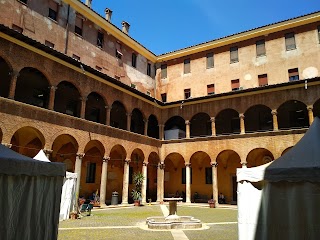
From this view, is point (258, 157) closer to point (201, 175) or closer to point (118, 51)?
point (201, 175)

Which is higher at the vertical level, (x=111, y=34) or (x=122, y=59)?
(x=111, y=34)

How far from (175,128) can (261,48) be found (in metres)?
10.6

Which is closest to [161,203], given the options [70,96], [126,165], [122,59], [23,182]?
[126,165]

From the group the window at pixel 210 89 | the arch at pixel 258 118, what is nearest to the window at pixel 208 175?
the arch at pixel 258 118

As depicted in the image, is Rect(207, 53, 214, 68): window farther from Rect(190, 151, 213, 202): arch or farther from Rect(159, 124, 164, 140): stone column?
Rect(190, 151, 213, 202): arch

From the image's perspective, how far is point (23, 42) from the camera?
15.7 m

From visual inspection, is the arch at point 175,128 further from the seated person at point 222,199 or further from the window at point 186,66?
the seated person at point 222,199

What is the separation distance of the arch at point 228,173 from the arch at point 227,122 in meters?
2.13

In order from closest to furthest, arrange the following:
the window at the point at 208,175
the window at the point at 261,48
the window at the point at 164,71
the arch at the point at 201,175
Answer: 1. the window at the point at 261,48
2. the arch at the point at 201,175
3. the window at the point at 208,175
4. the window at the point at 164,71

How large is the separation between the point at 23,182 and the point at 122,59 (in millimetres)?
23100

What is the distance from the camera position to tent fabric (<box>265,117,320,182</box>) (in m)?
4.92

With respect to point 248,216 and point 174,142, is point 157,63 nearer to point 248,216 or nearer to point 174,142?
point 174,142

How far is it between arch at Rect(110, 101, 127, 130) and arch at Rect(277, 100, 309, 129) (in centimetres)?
1328

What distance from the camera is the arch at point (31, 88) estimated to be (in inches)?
741
